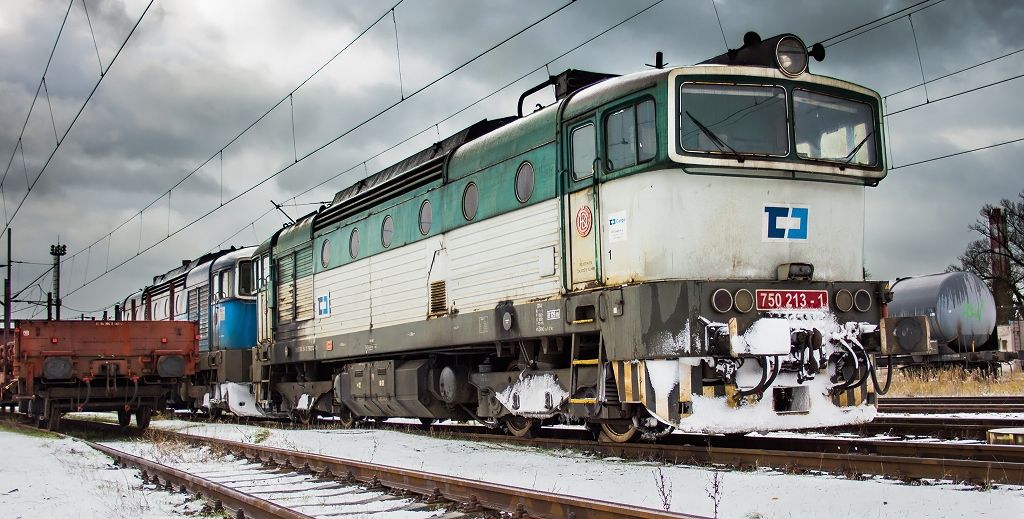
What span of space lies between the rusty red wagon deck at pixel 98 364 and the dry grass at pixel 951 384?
56.9 ft

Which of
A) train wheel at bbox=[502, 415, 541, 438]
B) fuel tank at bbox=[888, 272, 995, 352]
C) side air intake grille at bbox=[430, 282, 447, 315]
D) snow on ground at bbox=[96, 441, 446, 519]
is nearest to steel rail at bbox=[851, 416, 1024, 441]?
train wheel at bbox=[502, 415, 541, 438]

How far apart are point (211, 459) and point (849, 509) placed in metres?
8.25


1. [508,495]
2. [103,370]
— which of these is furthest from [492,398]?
[103,370]

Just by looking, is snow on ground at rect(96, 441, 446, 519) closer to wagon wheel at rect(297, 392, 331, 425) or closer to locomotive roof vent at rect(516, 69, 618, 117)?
Result: wagon wheel at rect(297, 392, 331, 425)

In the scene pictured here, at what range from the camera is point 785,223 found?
10.0m

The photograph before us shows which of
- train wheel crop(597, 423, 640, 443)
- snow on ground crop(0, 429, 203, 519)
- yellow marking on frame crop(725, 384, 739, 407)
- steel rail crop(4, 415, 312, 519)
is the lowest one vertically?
snow on ground crop(0, 429, 203, 519)

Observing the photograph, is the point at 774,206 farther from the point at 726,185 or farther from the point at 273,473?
the point at 273,473

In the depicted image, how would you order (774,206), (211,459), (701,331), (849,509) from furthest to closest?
(211,459)
(774,206)
(701,331)
(849,509)

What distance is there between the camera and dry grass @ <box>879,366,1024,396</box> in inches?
909

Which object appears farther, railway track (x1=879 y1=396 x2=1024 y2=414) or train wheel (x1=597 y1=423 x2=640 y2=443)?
railway track (x1=879 y1=396 x2=1024 y2=414)

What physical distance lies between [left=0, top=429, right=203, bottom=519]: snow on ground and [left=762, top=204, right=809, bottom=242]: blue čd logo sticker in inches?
242

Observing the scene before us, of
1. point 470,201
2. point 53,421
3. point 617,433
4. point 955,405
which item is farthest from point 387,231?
point 955,405

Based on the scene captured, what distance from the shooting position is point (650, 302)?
945 cm

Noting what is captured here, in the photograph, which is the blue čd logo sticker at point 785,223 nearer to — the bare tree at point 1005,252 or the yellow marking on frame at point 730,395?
the yellow marking on frame at point 730,395
